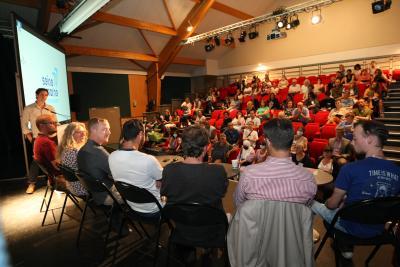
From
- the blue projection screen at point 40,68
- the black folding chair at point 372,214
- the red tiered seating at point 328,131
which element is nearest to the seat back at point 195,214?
the black folding chair at point 372,214

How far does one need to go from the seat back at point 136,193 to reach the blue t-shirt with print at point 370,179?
1.32m

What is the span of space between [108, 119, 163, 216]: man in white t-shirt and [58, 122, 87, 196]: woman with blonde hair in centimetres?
92

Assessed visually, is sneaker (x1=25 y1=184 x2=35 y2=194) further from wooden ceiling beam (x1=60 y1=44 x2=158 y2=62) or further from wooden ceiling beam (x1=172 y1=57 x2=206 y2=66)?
wooden ceiling beam (x1=172 y1=57 x2=206 y2=66)

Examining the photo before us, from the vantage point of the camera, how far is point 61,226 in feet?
10.2

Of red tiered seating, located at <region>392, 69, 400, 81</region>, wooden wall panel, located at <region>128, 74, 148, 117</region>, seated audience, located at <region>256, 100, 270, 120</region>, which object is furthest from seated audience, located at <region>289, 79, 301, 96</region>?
wooden wall panel, located at <region>128, 74, 148, 117</region>

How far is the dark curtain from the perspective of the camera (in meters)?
6.58

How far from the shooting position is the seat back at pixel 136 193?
1.79 meters

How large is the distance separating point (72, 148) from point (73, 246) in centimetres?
106

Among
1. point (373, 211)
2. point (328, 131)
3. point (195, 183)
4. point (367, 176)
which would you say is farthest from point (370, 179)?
point (328, 131)

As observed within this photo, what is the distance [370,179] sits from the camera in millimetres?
1584

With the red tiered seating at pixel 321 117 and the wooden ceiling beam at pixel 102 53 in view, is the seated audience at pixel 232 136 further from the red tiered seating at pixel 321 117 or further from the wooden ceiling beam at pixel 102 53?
the wooden ceiling beam at pixel 102 53

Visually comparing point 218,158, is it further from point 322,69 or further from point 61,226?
point 322,69

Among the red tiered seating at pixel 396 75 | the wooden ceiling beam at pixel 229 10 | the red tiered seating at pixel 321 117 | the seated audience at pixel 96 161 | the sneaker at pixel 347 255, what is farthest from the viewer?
the wooden ceiling beam at pixel 229 10

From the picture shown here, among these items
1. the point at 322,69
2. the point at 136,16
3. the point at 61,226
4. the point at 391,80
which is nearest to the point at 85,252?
the point at 61,226
